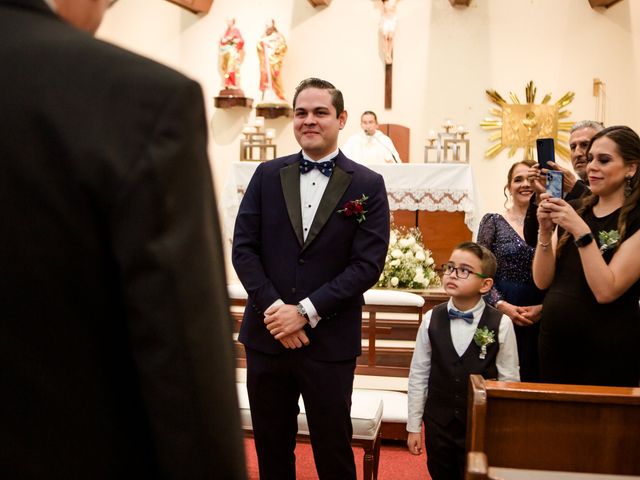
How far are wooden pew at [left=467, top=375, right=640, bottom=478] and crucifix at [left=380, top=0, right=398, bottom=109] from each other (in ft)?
27.6

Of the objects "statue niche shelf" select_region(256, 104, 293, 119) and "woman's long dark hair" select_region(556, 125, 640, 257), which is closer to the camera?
"woman's long dark hair" select_region(556, 125, 640, 257)

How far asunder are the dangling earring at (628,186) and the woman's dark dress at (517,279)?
0.80 metres

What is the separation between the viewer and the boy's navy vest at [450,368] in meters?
3.01

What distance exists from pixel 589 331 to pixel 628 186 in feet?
2.08

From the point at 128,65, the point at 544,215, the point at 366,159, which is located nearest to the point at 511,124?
the point at 366,159

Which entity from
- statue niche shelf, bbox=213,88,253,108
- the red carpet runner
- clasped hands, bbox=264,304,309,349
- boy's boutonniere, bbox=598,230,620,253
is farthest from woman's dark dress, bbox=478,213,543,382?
statue niche shelf, bbox=213,88,253,108

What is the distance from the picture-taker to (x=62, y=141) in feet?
2.63

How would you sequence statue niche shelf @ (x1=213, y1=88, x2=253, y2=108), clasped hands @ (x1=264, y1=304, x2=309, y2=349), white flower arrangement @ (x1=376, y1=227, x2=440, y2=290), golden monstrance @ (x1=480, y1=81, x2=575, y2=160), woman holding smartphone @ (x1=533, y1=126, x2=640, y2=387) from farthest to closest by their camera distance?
statue niche shelf @ (x1=213, y1=88, x2=253, y2=108)
golden monstrance @ (x1=480, y1=81, x2=575, y2=160)
white flower arrangement @ (x1=376, y1=227, x2=440, y2=290)
woman holding smartphone @ (x1=533, y1=126, x2=640, y2=387)
clasped hands @ (x1=264, y1=304, x2=309, y2=349)

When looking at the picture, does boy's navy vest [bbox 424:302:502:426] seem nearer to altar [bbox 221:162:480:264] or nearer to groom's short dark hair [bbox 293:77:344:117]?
groom's short dark hair [bbox 293:77:344:117]

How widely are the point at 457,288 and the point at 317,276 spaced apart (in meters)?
0.69

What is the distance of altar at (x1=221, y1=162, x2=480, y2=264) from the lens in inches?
298

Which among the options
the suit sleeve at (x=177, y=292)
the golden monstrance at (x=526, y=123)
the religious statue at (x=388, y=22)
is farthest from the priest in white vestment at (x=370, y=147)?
the suit sleeve at (x=177, y=292)

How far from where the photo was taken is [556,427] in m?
2.32

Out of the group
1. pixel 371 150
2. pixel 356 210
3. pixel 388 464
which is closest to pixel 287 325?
pixel 356 210
